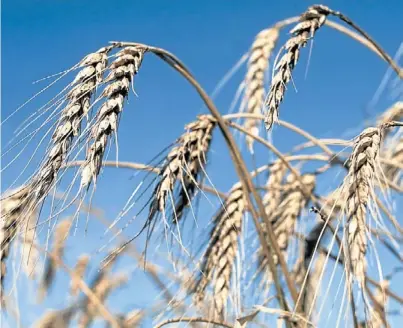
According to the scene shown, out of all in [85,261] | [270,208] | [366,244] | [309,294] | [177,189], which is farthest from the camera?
[85,261]

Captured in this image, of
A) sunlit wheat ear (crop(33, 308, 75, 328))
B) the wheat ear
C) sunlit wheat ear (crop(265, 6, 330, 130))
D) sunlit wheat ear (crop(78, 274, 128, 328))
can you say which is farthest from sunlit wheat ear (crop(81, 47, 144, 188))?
sunlit wheat ear (crop(33, 308, 75, 328))

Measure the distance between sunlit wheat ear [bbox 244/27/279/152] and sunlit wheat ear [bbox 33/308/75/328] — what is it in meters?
0.97

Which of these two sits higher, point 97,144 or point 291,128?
point 291,128

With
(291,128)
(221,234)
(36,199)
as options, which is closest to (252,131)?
(291,128)

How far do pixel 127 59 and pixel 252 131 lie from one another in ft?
3.50

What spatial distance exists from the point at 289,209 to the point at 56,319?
1.06 m

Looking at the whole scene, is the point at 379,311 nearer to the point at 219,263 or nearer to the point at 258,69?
the point at 219,263

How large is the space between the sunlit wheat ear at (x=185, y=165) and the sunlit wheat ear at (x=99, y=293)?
1007 mm

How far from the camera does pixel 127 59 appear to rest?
1339 mm

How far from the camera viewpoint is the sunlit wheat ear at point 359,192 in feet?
3.55

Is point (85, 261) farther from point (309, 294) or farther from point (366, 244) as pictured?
point (366, 244)

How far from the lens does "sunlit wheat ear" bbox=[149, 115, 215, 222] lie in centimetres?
148

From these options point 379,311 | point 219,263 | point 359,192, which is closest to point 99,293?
point 219,263

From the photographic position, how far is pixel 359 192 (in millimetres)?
1105
